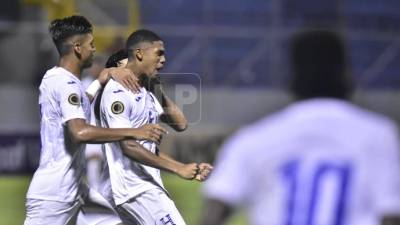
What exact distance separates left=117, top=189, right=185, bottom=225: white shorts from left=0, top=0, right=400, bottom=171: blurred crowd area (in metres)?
9.06

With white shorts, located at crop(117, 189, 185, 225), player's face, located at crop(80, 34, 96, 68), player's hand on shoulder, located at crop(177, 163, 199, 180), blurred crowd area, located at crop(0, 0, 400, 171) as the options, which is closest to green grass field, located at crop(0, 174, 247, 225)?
blurred crowd area, located at crop(0, 0, 400, 171)

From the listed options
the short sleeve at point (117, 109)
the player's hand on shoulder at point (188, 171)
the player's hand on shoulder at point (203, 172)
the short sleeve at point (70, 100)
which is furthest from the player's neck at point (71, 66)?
the player's hand on shoulder at point (203, 172)

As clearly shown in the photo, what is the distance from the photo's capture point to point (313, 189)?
2.73 metres

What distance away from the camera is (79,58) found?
5641mm

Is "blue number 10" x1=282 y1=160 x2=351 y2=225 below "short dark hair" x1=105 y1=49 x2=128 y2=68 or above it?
below

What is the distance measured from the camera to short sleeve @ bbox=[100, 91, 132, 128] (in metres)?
5.72

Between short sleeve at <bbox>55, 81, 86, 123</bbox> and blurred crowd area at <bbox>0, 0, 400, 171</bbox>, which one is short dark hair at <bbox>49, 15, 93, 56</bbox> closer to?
short sleeve at <bbox>55, 81, 86, 123</bbox>

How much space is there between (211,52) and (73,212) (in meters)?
10.8

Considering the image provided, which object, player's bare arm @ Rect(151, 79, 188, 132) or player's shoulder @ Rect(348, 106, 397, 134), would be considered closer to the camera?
player's shoulder @ Rect(348, 106, 397, 134)

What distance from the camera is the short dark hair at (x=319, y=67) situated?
2695mm

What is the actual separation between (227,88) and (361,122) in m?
13.2

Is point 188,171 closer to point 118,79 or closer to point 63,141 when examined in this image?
point 63,141

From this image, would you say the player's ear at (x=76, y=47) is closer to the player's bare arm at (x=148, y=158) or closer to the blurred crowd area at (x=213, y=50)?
the player's bare arm at (x=148, y=158)

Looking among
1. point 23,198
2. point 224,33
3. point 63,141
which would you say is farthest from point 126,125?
point 224,33
